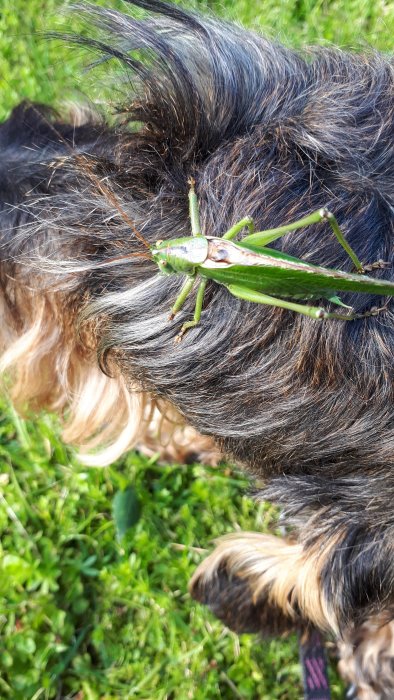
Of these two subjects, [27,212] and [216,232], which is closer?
[216,232]

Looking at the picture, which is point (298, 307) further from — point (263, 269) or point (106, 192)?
point (106, 192)

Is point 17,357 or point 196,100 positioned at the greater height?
point 196,100

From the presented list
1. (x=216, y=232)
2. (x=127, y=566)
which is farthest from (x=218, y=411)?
(x=127, y=566)

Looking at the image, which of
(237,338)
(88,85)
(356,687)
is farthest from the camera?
(356,687)

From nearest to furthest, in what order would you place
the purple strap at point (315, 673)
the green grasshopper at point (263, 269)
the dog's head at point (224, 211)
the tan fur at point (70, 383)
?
the green grasshopper at point (263, 269) < the dog's head at point (224, 211) < the tan fur at point (70, 383) < the purple strap at point (315, 673)

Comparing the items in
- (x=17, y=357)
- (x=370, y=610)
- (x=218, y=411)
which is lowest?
(x=370, y=610)

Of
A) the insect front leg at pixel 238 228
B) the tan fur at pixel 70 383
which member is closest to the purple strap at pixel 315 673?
the tan fur at pixel 70 383

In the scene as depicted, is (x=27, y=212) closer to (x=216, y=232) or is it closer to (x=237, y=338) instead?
(x=216, y=232)

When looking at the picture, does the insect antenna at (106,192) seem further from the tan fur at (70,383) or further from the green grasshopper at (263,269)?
the tan fur at (70,383)
